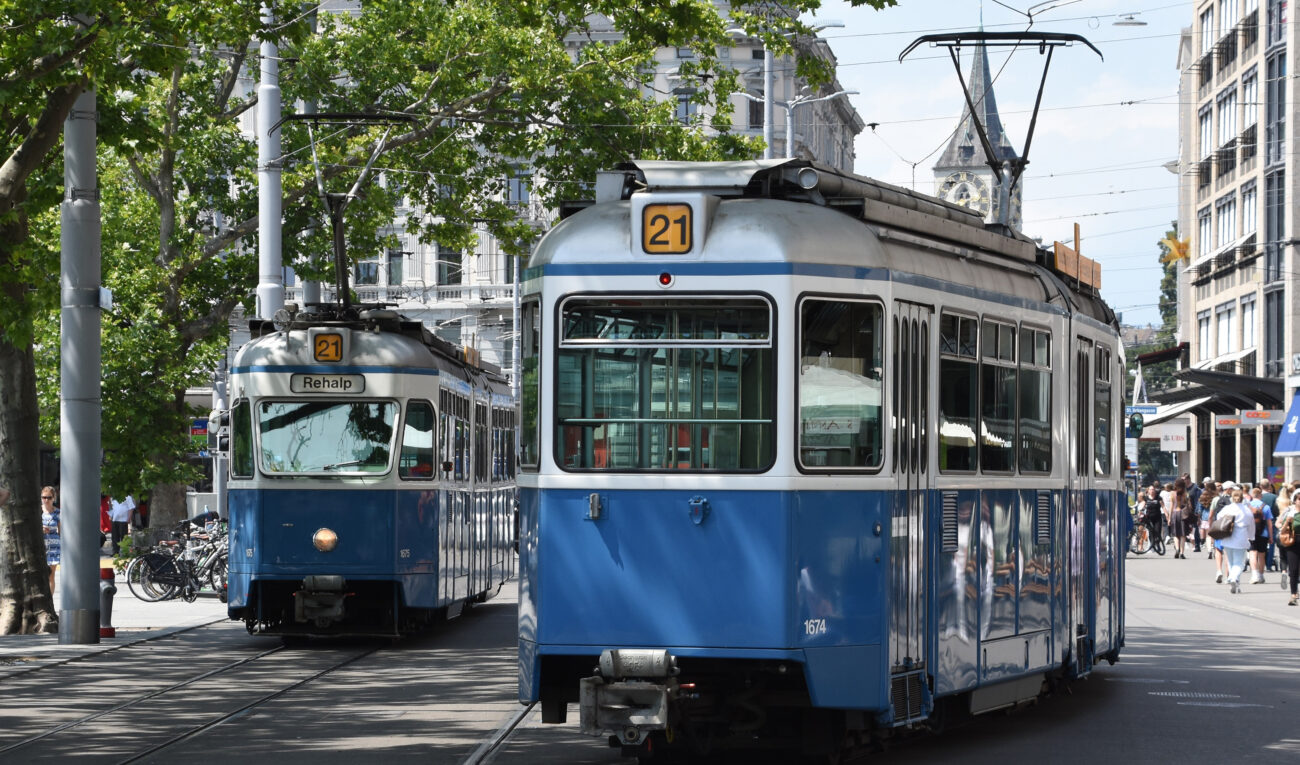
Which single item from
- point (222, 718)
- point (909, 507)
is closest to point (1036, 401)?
point (909, 507)

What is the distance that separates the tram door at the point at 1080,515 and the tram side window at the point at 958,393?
2.04 metres

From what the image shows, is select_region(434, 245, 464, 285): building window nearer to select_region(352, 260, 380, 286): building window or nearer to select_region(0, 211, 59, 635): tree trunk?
select_region(352, 260, 380, 286): building window

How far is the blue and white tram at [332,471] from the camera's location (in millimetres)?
18859

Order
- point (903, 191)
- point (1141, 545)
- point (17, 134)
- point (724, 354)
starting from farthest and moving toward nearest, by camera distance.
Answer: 1. point (1141, 545)
2. point (17, 134)
3. point (903, 191)
4. point (724, 354)

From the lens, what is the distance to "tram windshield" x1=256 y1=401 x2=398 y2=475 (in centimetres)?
1894

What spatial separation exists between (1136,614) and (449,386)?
376 inches

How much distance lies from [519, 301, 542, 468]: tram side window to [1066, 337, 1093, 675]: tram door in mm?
4374

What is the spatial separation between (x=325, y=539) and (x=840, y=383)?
31.5 feet

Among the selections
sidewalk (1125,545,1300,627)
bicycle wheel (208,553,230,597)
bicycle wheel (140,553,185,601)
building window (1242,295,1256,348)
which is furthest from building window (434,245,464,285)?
bicycle wheel (140,553,185,601)

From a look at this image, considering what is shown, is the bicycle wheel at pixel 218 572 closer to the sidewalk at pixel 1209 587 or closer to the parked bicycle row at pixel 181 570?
the parked bicycle row at pixel 181 570

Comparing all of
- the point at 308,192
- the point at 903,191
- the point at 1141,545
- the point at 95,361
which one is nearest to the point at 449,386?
the point at 95,361

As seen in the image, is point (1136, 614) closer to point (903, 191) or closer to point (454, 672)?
point (454, 672)

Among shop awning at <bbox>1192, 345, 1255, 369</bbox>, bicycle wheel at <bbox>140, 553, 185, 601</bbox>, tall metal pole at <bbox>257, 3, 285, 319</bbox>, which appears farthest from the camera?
shop awning at <bbox>1192, 345, 1255, 369</bbox>

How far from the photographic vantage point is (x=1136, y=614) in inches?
990
